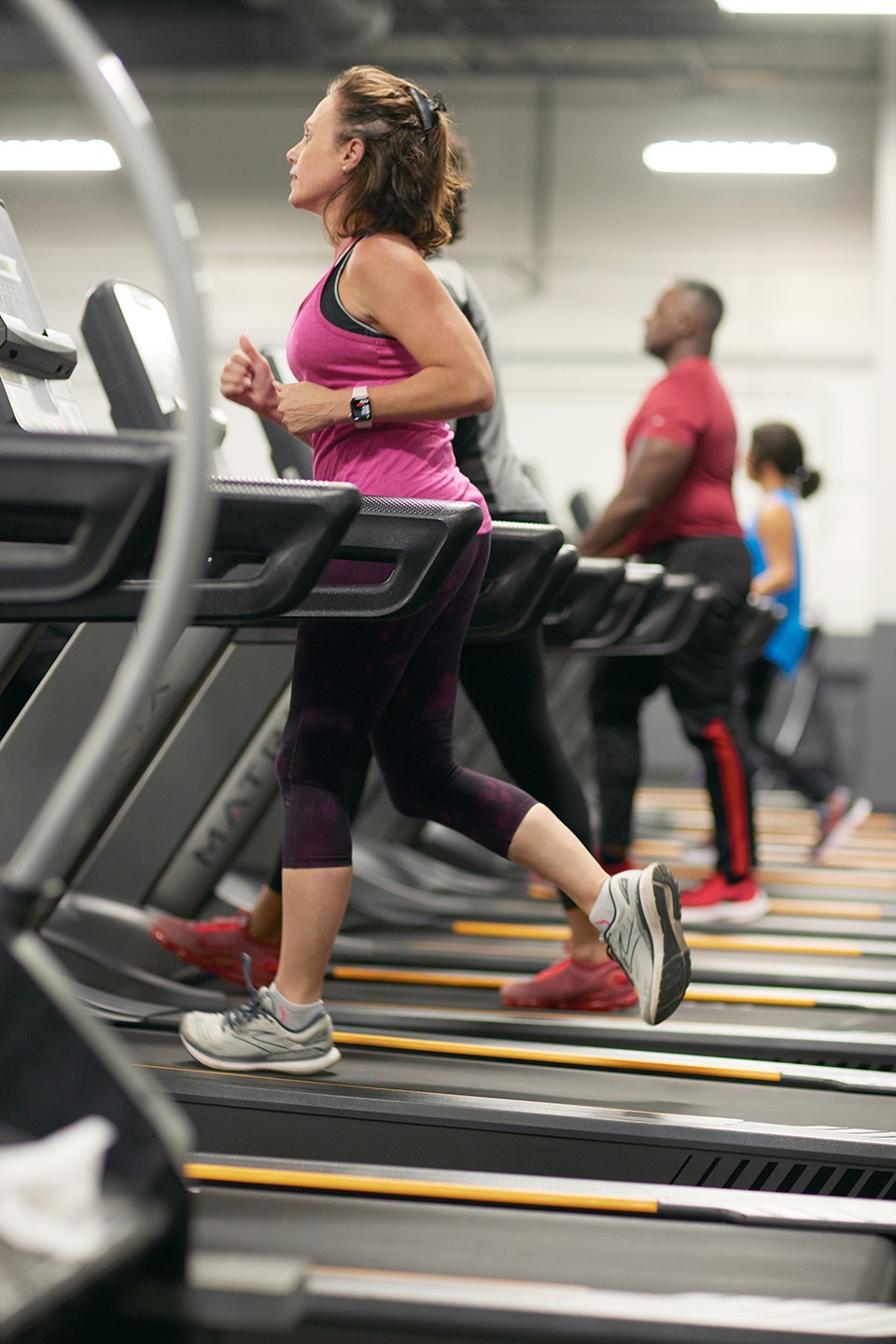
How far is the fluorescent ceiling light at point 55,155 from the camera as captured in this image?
8734 millimetres

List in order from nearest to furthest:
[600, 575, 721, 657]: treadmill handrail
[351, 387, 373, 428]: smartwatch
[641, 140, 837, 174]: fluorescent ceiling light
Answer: [351, 387, 373, 428]: smartwatch
[600, 575, 721, 657]: treadmill handrail
[641, 140, 837, 174]: fluorescent ceiling light

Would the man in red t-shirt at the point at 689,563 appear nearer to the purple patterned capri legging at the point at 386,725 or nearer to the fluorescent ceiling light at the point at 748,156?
the purple patterned capri legging at the point at 386,725

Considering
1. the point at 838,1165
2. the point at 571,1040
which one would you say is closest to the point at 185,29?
the point at 571,1040

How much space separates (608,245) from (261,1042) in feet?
26.7

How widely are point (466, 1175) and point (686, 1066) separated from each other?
0.67 metres

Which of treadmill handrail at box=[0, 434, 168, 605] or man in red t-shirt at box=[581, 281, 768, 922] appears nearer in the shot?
treadmill handrail at box=[0, 434, 168, 605]

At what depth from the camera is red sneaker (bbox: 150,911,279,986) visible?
2.41 metres

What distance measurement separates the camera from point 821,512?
9.09m

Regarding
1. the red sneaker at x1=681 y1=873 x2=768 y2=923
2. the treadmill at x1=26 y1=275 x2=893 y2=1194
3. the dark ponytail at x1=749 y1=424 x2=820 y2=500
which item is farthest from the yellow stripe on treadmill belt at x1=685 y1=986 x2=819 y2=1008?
the dark ponytail at x1=749 y1=424 x2=820 y2=500

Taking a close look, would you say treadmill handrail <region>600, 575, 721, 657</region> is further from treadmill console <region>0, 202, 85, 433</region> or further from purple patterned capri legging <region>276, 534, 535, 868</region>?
treadmill console <region>0, 202, 85, 433</region>

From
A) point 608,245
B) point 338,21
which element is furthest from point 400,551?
point 608,245

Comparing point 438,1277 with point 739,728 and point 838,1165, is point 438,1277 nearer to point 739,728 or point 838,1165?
point 838,1165

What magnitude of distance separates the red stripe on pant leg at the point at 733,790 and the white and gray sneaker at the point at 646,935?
5.44 ft

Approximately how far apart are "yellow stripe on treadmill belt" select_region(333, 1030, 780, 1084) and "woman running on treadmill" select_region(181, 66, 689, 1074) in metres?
0.26
